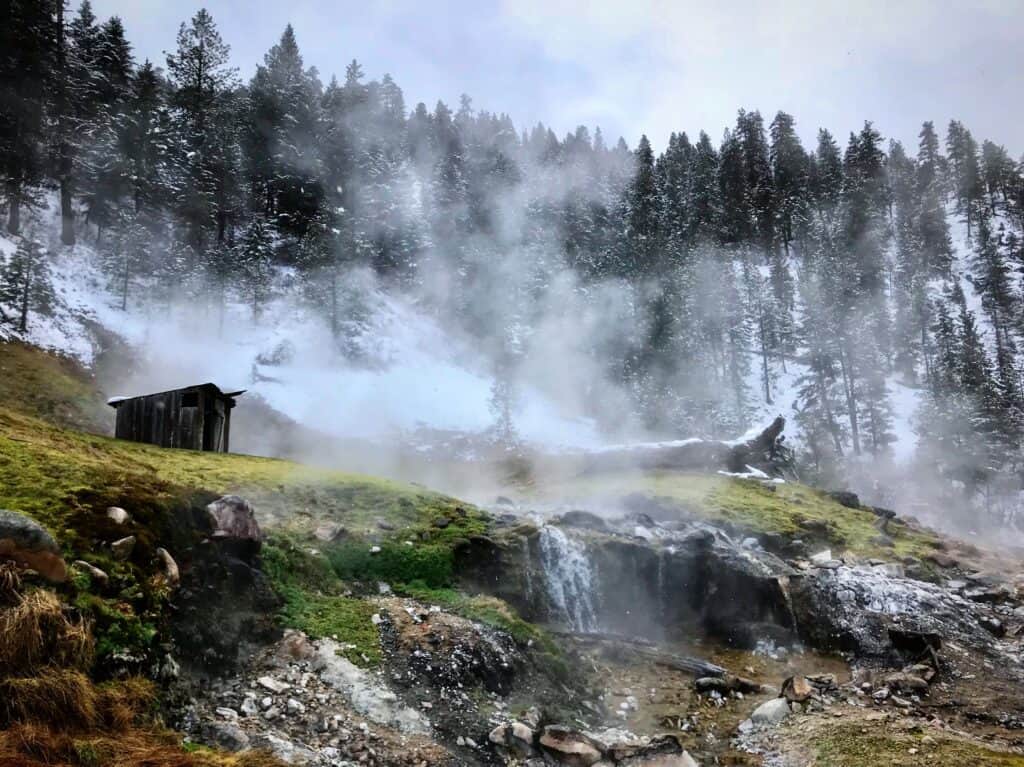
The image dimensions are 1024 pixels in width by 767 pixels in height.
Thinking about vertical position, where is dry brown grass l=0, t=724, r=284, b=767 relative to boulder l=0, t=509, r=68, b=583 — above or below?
below

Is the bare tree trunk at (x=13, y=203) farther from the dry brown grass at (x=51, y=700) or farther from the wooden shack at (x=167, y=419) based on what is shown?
the dry brown grass at (x=51, y=700)

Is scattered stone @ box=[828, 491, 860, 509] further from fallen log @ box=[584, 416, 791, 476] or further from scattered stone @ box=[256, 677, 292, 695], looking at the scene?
scattered stone @ box=[256, 677, 292, 695]

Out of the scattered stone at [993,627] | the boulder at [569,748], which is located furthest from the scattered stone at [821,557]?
the boulder at [569,748]

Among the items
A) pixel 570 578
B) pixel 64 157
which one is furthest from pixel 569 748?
pixel 64 157

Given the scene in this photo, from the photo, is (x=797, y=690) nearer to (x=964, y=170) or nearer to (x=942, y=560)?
(x=942, y=560)

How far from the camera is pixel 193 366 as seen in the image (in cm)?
3894

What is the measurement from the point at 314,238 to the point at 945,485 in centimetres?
5370

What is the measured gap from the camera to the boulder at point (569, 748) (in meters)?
8.13

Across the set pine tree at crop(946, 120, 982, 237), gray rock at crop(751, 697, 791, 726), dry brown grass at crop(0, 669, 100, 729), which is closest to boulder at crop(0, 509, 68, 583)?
dry brown grass at crop(0, 669, 100, 729)

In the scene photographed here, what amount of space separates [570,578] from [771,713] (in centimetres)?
574

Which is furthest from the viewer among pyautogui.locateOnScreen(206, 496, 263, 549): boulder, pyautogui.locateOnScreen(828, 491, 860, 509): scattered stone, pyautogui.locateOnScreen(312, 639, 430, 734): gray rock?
pyautogui.locateOnScreen(828, 491, 860, 509): scattered stone

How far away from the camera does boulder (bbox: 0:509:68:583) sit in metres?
6.25

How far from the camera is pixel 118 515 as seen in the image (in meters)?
8.60

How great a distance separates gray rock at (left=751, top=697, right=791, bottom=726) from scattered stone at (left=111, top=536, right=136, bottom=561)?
33.3 feet
